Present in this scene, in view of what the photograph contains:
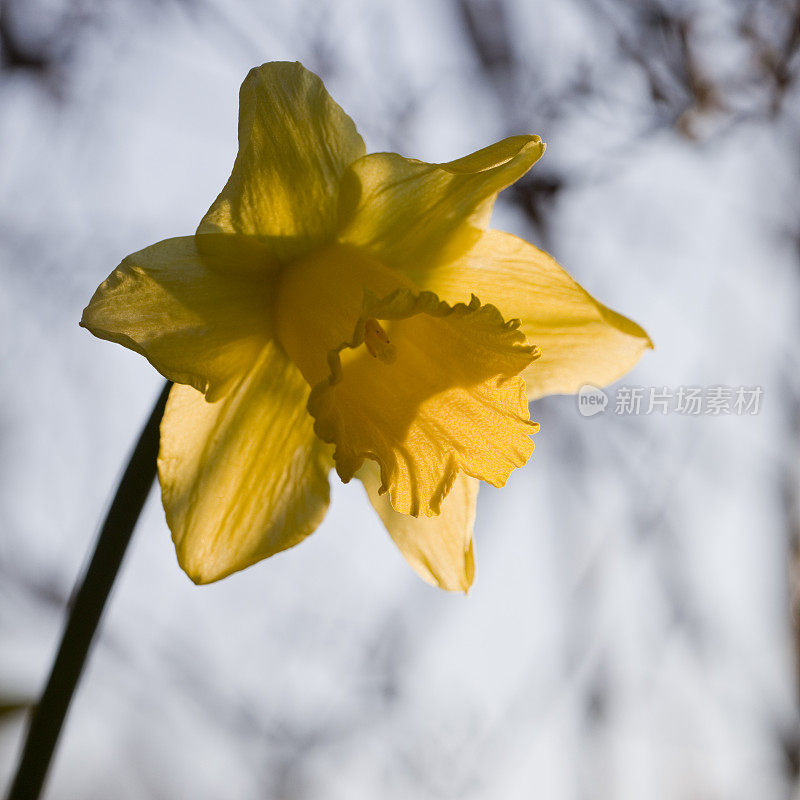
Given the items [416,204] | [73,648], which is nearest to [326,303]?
[416,204]

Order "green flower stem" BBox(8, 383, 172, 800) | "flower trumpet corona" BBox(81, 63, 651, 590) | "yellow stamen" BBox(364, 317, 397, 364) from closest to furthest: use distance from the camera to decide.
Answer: "green flower stem" BBox(8, 383, 172, 800) < "flower trumpet corona" BBox(81, 63, 651, 590) < "yellow stamen" BBox(364, 317, 397, 364)

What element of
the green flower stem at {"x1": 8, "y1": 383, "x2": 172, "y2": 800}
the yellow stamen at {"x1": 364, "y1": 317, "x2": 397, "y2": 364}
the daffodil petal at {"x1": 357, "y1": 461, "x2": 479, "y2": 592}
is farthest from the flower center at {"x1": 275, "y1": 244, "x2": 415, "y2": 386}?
the green flower stem at {"x1": 8, "y1": 383, "x2": 172, "y2": 800}

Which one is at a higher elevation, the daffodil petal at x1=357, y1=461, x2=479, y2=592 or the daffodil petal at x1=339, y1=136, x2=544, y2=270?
the daffodil petal at x1=339, y1=136, x2=544, y2=270

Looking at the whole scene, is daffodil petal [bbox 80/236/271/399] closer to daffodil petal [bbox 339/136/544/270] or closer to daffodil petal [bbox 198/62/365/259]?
daffodil petal [bbox 198/62/365/259]

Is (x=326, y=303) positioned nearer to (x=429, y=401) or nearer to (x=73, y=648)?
(x=429, y=401)

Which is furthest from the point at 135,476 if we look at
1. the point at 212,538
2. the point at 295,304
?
the point at 295,304

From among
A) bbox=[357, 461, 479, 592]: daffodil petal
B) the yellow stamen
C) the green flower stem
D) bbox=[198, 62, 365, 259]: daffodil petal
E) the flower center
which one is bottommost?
bbox=[357, 461, 479, 592]: daffodil petal
